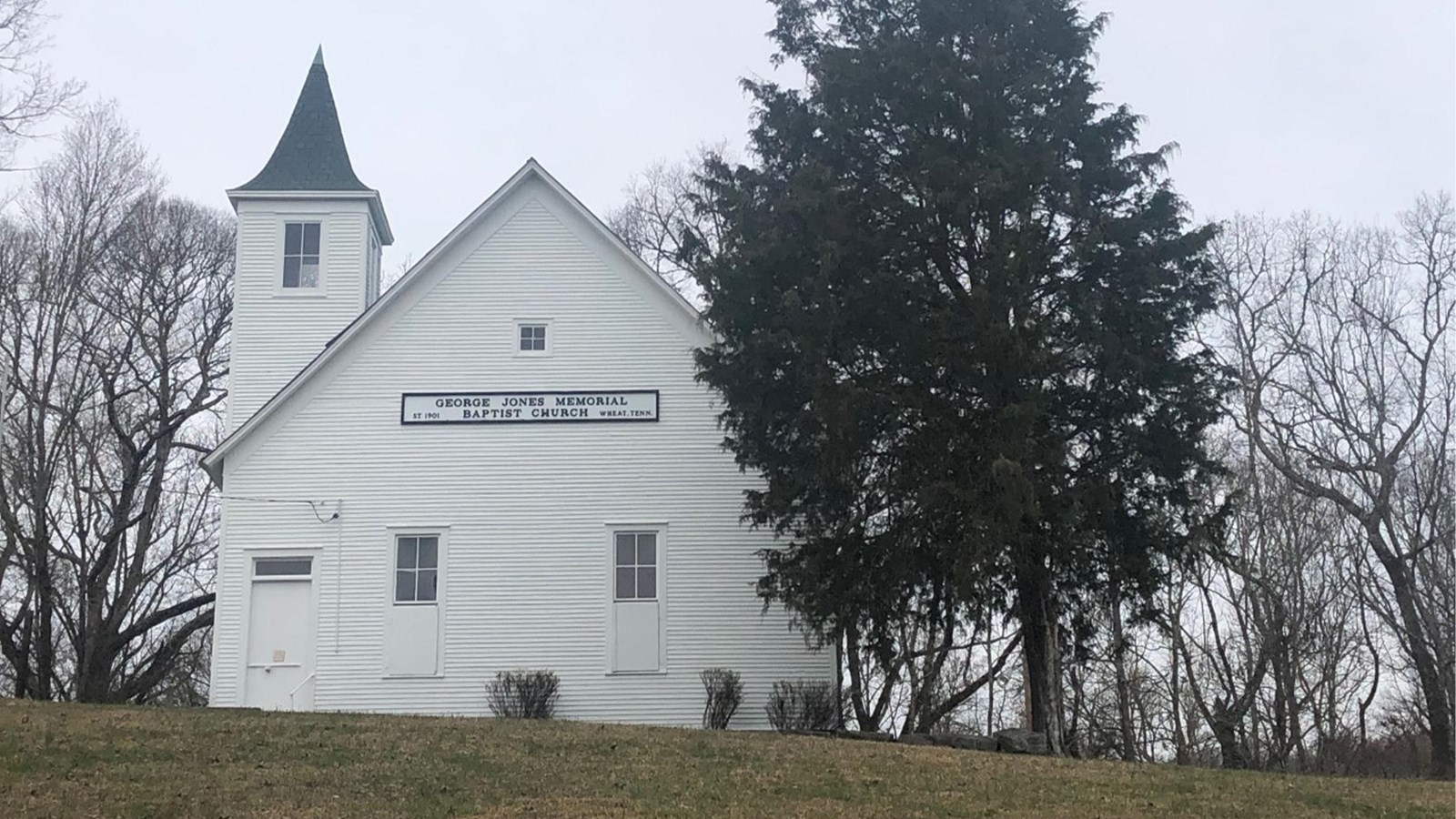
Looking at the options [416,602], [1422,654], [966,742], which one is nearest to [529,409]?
[416,602]

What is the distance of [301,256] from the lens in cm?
2508

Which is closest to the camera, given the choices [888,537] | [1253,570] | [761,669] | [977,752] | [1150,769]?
[1150,769]

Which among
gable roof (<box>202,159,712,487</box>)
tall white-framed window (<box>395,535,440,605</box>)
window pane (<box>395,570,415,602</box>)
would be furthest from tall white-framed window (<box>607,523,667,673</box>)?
gable roof (<box>202,159,712,487</box>)

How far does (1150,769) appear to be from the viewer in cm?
1546

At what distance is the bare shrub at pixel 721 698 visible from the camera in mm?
21156

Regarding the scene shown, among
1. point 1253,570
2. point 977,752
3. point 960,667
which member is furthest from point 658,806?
point 960,667

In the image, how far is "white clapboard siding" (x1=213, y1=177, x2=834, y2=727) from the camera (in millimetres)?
21516

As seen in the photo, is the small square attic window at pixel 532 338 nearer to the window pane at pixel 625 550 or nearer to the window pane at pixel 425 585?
the window pane at pixel 625 550

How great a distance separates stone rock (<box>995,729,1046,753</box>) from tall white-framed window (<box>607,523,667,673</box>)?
5.39 metres

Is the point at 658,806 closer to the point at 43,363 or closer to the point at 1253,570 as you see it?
the point at 1253,570

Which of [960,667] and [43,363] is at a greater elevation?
[43,363]

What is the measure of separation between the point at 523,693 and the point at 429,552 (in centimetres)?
254

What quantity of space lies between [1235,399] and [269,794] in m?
23.1

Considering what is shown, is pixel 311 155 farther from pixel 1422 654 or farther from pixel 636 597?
pixel 1422 654
